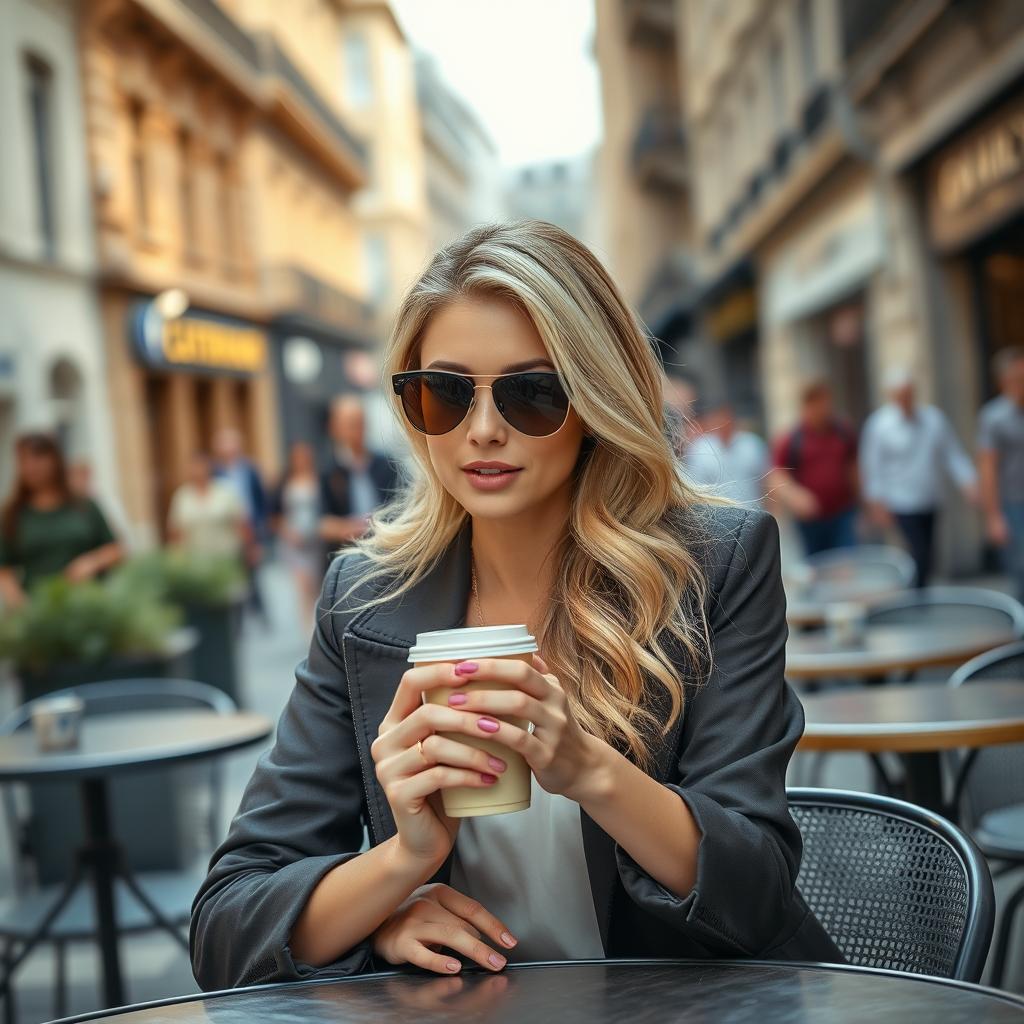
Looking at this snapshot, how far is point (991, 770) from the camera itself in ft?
10.7

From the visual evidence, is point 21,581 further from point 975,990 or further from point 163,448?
point 163,448

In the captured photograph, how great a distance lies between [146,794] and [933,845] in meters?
3.61

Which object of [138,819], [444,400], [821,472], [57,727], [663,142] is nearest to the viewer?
[444,400]

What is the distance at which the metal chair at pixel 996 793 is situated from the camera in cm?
308

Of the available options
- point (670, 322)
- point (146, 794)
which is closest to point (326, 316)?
point (670, 322)

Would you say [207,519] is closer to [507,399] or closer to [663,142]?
[507,399]

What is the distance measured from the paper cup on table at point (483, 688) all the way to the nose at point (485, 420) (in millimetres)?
506

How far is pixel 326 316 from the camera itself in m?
31.6

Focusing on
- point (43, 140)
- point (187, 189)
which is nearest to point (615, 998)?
point (43, 140)

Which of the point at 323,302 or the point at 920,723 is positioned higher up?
the point at 323,302

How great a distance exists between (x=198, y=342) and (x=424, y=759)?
22.7 meters

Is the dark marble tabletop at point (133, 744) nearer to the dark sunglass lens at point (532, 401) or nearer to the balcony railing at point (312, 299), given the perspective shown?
the dark sunglass lens at point (532, 401)

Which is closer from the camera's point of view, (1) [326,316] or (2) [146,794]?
(2) [146,794]

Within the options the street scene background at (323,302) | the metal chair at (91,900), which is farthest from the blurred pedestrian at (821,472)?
the metal chair at (91,900)
